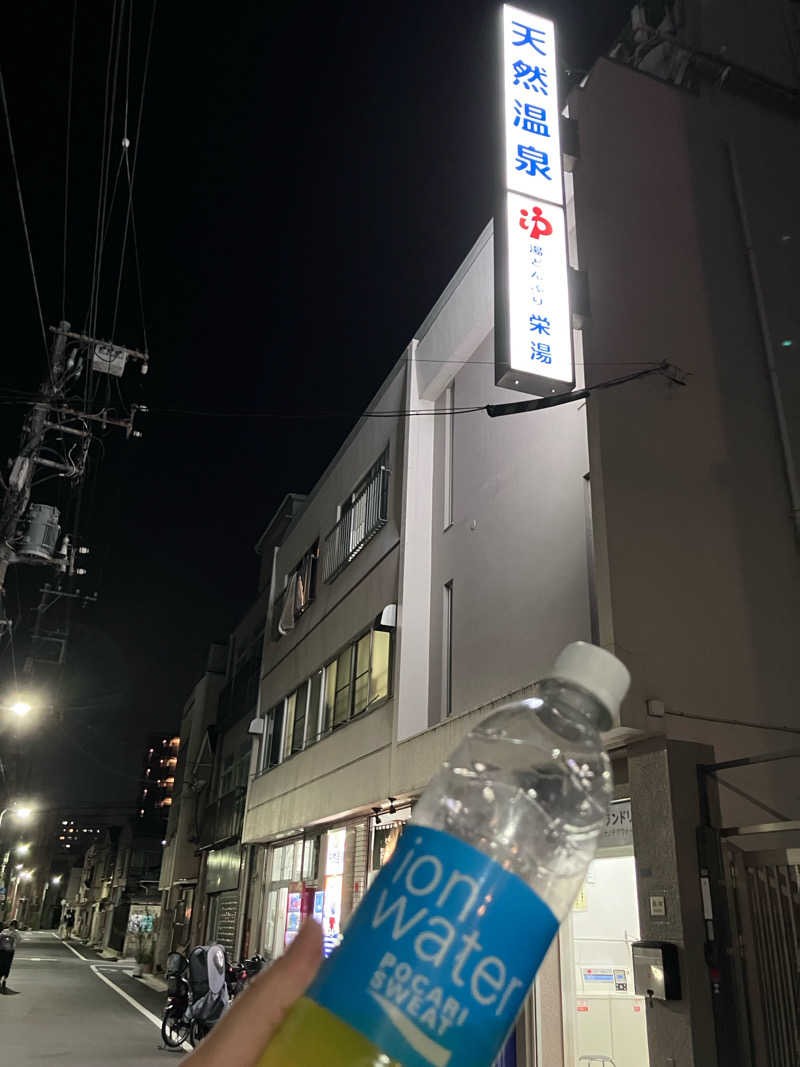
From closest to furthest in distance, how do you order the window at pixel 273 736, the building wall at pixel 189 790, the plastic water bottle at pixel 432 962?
the plastic water bottle at pixel 432 962
the window at pixel 273 736
the building wall at pixel 189 790

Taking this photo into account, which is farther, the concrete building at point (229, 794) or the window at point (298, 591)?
the concrete building at point (229, 794)

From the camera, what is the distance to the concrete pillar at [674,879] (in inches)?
225

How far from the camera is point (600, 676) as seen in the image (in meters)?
1.38

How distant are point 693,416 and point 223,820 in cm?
2164

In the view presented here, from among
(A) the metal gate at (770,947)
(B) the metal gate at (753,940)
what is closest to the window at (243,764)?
(B) the metal gate at (753,940)

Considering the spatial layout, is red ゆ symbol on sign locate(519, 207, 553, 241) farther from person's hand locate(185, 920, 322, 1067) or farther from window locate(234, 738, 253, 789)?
window locate(234, 738, 253, 789)

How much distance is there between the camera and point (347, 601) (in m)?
15.6

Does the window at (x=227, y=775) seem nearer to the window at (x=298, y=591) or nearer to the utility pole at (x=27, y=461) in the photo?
the window at (x=298, y=591)

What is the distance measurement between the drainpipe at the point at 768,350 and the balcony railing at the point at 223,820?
18.4 m

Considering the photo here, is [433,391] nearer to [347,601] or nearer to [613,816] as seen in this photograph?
[347,601]

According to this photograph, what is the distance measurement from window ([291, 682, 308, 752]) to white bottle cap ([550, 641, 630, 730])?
16.5 metres

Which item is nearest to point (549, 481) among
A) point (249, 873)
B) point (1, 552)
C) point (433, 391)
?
point (433, 391)

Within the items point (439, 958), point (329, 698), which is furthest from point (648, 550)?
point (329, 698)

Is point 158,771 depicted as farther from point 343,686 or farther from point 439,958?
point 439,958
